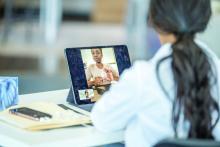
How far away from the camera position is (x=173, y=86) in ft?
5.08

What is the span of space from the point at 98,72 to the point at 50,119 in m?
0.31

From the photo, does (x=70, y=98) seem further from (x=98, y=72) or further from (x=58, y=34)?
(x=58, y=34)

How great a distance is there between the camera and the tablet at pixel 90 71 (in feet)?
6.55

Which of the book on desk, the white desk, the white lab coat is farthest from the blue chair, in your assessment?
the book on desk

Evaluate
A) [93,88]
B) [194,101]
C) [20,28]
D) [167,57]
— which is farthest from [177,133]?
[20,28]

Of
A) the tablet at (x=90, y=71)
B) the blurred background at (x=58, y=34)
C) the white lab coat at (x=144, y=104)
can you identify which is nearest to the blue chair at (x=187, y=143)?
the white lab coat at (x=144, y=104)

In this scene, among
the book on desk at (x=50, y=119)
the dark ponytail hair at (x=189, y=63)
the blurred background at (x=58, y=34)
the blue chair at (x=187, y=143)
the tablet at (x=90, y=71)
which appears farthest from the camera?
the blurred background at (x=58, y=34)

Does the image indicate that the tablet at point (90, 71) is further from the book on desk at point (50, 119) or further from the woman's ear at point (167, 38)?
the woman's ear at point (167, 38)

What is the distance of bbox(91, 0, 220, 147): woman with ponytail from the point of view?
1541 millimetres

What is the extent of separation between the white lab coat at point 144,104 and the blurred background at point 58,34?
2412mm

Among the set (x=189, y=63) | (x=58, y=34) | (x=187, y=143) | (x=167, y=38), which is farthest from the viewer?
(x=58, y=34)

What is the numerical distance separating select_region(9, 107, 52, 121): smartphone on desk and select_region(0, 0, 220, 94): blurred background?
7.53ft

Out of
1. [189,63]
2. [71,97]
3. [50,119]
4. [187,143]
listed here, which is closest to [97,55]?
[71,97]

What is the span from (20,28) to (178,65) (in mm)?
7665
